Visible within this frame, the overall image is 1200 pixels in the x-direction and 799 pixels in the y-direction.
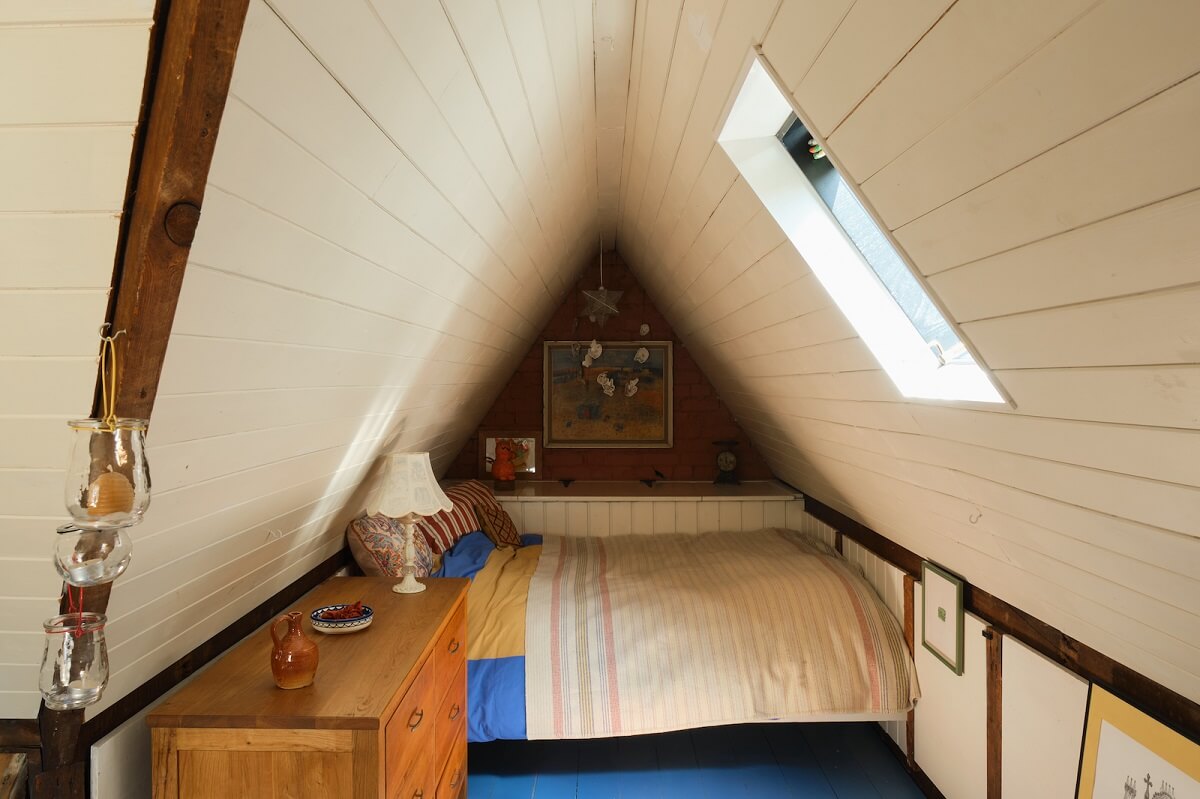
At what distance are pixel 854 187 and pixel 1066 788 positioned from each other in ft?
5.57

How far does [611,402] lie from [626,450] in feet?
1.05

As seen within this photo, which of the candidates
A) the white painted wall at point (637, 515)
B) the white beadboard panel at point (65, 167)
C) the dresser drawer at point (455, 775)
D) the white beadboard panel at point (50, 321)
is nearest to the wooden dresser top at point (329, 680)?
the dresser drawer at point (455, 775)

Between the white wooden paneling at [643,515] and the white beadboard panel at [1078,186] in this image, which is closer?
the white beadboard panel at [1078,186]

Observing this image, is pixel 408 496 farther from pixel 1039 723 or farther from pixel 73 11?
pixel 1039 723

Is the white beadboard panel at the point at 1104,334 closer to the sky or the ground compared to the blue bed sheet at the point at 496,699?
closer to the sky

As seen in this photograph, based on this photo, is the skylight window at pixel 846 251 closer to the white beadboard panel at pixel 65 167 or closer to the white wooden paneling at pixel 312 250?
the white wooden paneling at pixel 312 250

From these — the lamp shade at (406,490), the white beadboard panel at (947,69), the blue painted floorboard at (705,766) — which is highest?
the white beadboard panel at (947,69)

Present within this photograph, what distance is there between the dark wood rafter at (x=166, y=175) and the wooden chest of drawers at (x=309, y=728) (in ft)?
2.73

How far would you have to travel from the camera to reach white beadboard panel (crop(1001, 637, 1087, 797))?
→ 1.75m

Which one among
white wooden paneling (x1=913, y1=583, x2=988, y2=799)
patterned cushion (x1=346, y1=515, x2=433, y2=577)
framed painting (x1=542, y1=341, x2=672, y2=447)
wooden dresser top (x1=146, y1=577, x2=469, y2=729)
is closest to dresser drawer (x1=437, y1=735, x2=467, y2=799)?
wooden dresser top (x1=146, y1=577, x2=469, y2=729)

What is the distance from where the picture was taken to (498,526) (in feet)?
10.9

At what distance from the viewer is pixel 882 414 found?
6.00 ft

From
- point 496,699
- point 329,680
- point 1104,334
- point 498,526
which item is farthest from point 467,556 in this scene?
point 1104,334

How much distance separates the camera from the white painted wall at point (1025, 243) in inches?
27.7
